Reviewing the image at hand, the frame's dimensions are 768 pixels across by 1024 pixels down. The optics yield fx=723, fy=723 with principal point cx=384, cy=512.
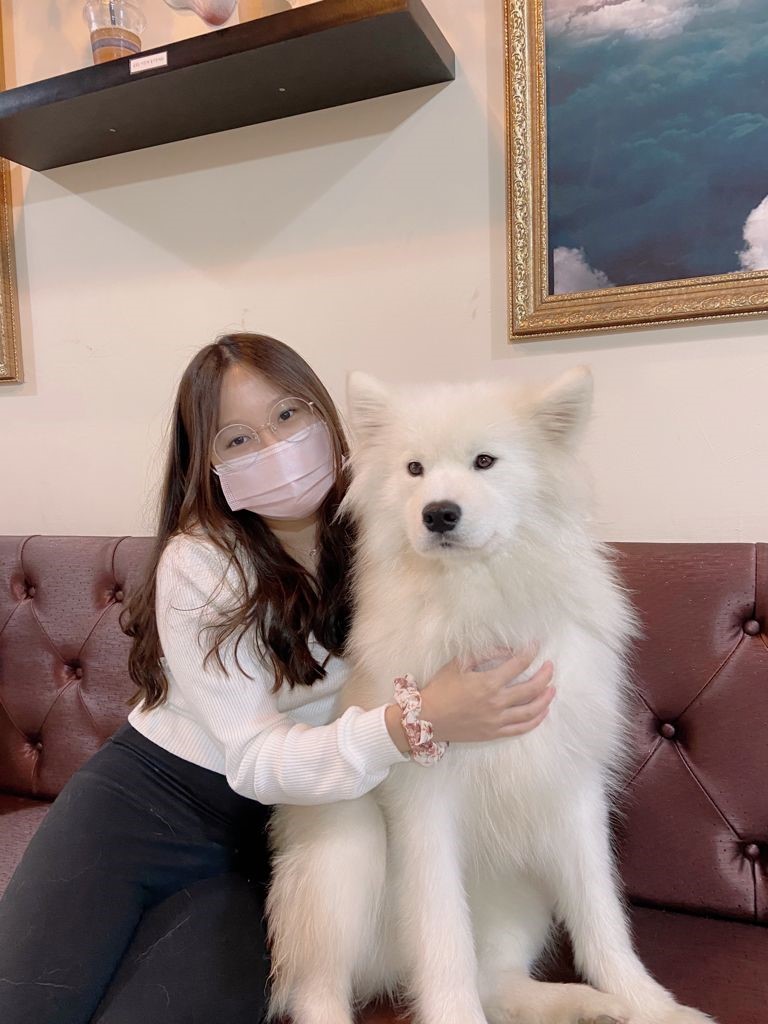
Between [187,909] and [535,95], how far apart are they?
1.96 meters

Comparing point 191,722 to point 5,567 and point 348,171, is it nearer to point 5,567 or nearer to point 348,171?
point 5,567

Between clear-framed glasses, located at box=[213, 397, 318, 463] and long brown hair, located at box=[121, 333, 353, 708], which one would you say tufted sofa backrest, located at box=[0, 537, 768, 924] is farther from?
clear-framed glasses, located at box=[213, 397, 318, 463]

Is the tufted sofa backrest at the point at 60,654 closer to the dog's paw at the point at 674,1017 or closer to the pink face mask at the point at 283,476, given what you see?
the pink face mask at the point at 283,476

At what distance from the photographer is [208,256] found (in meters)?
2.21

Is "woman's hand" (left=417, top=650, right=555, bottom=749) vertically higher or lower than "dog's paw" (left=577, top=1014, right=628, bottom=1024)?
higher

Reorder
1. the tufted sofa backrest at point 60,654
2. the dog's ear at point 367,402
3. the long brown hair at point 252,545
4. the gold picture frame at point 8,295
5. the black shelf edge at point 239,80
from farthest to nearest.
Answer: the gold picture frame at point 8,295 < the tufted sofa backrest at point 60,654 < the black shelf edge at point 239,80 < the long brown hair at point 252,545 < the dog's ear at point 367,402

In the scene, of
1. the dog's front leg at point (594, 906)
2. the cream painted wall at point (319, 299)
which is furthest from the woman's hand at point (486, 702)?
the cream painted wall at point (319, 299)

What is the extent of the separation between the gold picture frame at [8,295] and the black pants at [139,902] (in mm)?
1521

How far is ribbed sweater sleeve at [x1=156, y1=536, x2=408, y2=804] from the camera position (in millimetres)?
1165

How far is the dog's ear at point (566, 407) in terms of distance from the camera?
112 cm

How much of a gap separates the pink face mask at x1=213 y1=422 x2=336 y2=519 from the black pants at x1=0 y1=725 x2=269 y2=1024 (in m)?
0.56

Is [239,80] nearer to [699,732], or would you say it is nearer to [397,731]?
[397,731]

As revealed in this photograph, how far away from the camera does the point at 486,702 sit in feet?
3.67

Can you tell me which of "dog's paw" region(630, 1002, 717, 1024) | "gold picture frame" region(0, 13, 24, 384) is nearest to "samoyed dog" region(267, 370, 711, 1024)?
"dog's paw" region(630, 1002, 717, 1024)
